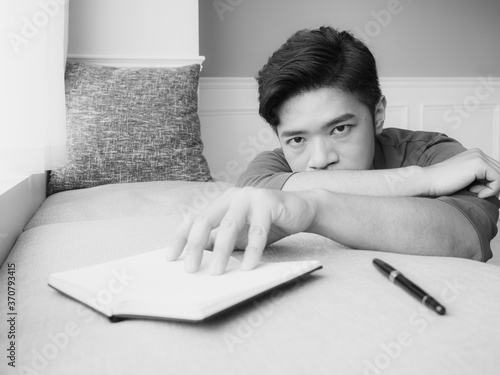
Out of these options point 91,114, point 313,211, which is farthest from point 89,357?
point 91,114

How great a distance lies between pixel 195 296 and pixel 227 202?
0.60 feet

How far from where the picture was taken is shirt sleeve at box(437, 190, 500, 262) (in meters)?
0.79

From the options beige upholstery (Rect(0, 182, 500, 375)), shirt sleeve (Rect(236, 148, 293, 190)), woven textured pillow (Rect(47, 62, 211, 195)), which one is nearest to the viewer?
beige upholstery (Rect(0, 182, 500, 375))

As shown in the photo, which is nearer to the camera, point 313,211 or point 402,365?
point 402,365

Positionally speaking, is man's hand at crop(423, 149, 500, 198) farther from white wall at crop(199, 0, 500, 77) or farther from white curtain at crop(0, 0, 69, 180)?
white wall at crop(199, 0, 500, 77)

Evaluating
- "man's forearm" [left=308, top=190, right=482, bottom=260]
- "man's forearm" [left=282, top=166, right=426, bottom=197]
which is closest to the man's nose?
"man's forearm" [left=282, top=166, right=426, bottom=197]

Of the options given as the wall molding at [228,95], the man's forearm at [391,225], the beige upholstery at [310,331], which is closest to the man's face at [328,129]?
the man's forearm at [391,225]

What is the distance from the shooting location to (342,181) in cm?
96

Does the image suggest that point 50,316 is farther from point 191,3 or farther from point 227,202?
point 191,3

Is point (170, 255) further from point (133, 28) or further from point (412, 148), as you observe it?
point (133, 28)

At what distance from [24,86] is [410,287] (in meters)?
1.09

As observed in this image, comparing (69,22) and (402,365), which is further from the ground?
(69,22)

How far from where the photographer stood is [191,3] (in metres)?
2.26

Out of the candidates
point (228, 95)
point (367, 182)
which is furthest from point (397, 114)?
point (367, 182)
